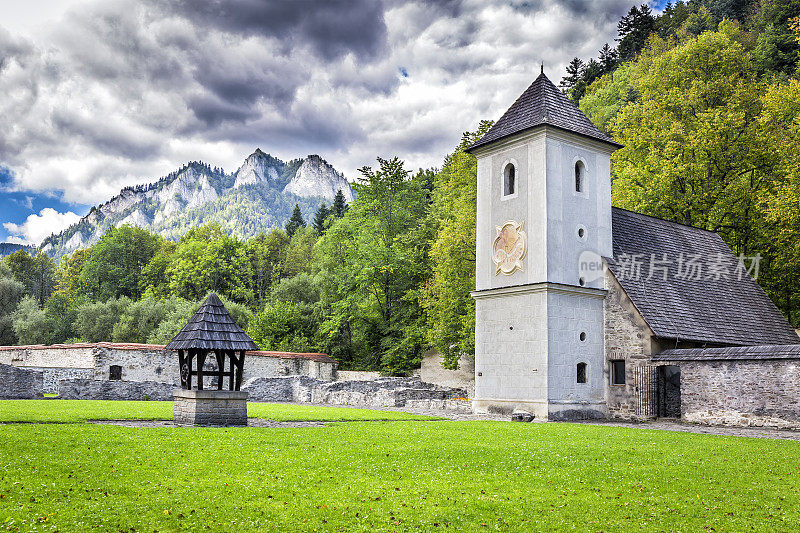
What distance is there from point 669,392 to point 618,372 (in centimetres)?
196

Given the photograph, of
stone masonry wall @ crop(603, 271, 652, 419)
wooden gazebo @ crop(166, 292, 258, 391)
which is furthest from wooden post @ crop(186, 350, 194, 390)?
stone masonry wall @ crop(603, 271, 652, 419)

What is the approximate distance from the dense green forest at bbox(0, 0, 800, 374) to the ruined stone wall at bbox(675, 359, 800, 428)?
9.88 meters

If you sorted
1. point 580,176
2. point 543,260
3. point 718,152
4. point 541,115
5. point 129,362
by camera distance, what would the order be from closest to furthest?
point 543,260 < point 541,115 < point 580,176 < point 718,152 < point 129,362

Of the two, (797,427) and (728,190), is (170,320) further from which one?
(797,427)

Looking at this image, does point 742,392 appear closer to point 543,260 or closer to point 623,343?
point 623,343

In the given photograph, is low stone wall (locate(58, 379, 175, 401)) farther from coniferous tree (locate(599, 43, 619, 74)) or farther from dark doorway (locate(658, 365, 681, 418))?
coniferous tree (locate(599, 43, 619, 74))

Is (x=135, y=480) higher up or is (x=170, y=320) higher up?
(x=170, y=320)

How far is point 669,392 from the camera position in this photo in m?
23.6

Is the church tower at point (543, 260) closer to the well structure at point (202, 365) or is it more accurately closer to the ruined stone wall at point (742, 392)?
the ruined stone wall at point (742, 392)

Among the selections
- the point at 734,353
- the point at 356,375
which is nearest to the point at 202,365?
the point at 734,353

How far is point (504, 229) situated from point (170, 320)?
101 ft

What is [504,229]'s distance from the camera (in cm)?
2447

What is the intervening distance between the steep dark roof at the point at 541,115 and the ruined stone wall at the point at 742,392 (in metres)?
8.82

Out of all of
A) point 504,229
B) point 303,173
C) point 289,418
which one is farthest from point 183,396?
point 303,173
